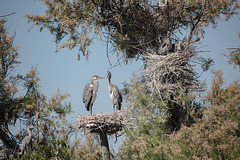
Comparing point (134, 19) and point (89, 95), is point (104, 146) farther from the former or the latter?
point (134, 19)

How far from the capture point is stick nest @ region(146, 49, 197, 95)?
10781 mm

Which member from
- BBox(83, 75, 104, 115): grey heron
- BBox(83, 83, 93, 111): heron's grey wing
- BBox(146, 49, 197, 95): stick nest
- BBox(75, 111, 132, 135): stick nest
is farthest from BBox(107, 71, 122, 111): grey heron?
BBox(146, 49, 197, 95): stick nest

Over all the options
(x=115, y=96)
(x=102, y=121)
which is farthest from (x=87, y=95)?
(x=102, y=121)

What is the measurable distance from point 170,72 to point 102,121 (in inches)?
160

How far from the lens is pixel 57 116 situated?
1320 centimetres

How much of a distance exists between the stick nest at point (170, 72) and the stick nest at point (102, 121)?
2700mm

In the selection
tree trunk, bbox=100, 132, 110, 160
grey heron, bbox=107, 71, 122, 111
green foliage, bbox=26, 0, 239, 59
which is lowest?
tree trunk, bbox=100, 132, 110, 160

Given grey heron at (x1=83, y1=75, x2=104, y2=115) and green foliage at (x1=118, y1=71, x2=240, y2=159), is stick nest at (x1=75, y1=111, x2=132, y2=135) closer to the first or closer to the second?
green foliage at (x1=118, y1=71, x2=240, y2=159)

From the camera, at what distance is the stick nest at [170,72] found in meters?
10.8

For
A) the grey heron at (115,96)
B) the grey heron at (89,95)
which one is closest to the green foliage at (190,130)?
the grey heron at (115,96)

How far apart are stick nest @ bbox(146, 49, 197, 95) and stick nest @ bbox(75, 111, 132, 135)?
2700mm

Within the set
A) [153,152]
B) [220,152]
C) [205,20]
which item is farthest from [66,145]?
[205,20]

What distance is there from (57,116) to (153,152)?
5.35 meters

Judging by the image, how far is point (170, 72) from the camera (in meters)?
11.2
